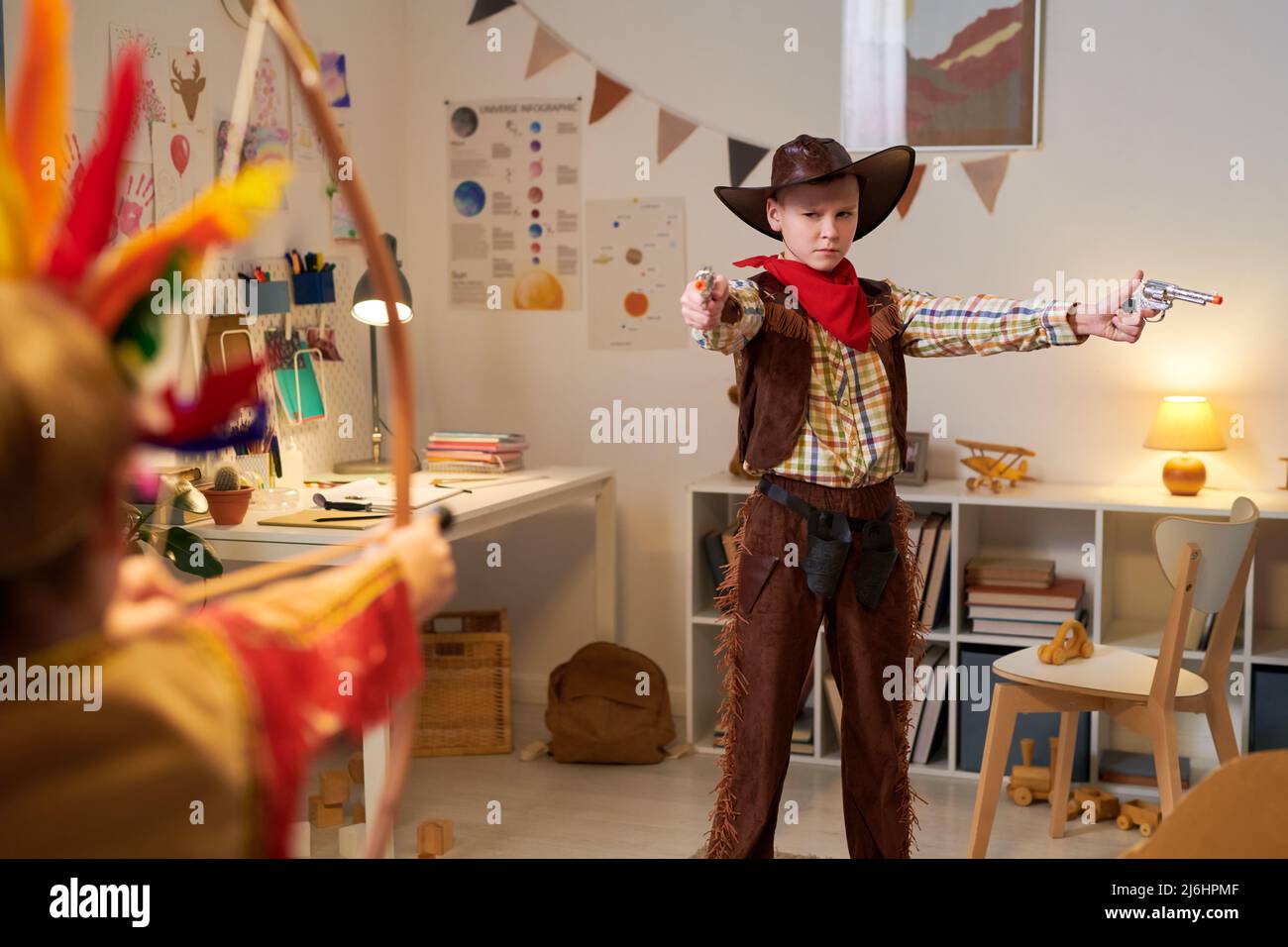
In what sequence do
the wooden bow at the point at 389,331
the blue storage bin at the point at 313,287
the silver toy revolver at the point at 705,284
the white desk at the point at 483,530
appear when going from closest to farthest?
1. the wooden bow at the point at 389,331
2. the silver toy revolver at the point at 705,284
3. the white desk at the point at 483,530
4. the blue storage bin at the point at 313,287

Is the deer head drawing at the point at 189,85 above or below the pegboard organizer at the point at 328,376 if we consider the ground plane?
above

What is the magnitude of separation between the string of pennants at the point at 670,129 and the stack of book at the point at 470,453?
1007 mm

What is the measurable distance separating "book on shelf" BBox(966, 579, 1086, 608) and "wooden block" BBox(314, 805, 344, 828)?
1713 mm

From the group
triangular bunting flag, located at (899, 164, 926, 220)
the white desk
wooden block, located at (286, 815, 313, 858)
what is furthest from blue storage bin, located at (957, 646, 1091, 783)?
wooden block, located at (286, 815, 313, 858)

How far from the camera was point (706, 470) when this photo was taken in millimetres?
4094

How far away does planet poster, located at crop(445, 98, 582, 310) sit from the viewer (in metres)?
4.12

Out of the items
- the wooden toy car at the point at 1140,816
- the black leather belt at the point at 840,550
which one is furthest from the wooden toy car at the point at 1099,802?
the black leather belt at the point at 840,550

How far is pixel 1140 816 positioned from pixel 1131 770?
0.91 ft

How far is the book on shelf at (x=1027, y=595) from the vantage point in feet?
11.5

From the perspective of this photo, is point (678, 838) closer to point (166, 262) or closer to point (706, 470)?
point (706, 470)

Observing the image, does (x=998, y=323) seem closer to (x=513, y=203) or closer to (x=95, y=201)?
(x=95, y=201)

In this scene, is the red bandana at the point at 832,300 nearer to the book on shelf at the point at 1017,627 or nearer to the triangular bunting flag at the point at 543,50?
the book on shelf at the point at 1017,627
